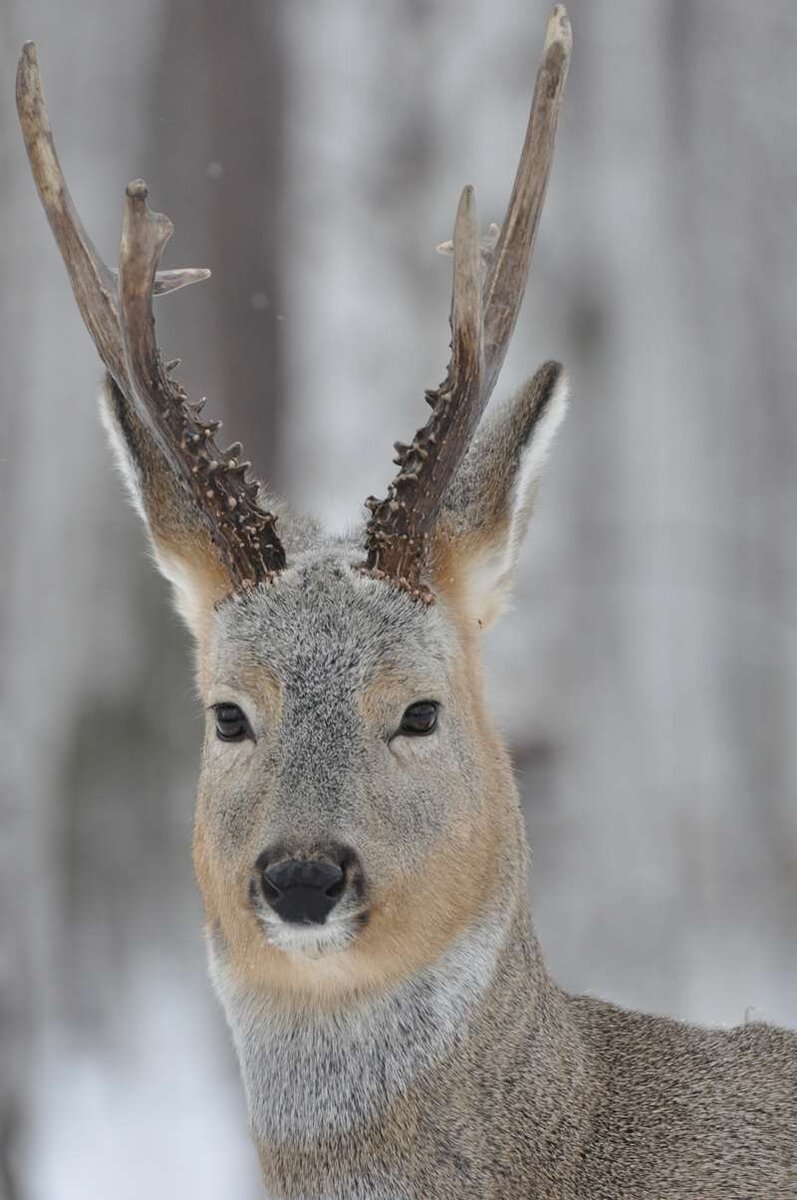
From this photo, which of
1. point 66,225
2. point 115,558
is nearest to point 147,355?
point 66,225

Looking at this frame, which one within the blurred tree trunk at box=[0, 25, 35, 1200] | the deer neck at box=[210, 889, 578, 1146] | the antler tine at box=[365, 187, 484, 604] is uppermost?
the blurred tree trunk at box=[0, 25, 35, 1200]

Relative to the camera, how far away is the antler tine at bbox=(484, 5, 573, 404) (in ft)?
13.0

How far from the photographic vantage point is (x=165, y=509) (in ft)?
14.6

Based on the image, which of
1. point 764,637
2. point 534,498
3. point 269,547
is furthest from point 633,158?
point 269,547

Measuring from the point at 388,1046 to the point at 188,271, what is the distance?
1.92 m

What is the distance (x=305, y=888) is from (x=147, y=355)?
123 cm

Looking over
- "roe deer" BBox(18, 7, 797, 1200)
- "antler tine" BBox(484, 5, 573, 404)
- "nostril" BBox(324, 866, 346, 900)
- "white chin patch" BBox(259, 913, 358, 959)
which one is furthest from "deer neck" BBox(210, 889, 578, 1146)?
"antler tine" BBox(484, 5, 573, 404)

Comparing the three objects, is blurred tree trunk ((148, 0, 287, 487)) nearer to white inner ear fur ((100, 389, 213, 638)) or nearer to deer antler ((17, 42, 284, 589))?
white inner ear fur ((100, 389, 213, 638))

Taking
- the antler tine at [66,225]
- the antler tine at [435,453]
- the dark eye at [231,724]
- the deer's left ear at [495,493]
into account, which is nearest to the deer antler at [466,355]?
the antler tine at [435,453]

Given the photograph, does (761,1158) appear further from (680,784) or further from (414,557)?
(680,784)

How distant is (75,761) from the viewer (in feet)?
26.3

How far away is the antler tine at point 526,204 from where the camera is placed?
3951 mm

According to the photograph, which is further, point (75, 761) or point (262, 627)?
point (75, 761)

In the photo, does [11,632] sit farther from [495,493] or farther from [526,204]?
[526,204]
